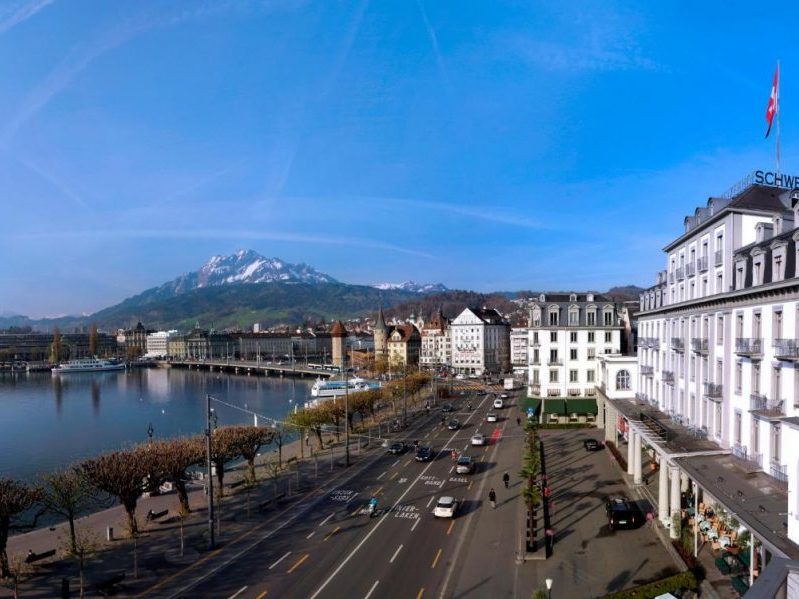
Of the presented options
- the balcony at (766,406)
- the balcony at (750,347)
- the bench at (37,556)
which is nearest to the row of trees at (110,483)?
the bench at (37,556)

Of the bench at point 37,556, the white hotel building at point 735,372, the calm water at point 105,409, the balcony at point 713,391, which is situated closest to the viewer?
the white hotel building at point 735,372

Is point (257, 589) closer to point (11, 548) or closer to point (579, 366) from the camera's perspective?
point (11, 548)

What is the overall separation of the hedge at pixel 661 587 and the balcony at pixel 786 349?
28.0 ft

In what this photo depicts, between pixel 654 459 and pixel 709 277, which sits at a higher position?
pixel 709 277

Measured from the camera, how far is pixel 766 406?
21078 millimetres

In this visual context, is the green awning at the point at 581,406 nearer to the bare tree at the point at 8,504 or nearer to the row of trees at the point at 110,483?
the row of trees at the point at 110,483

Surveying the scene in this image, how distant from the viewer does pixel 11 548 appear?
28062mm

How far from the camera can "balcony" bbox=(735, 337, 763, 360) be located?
21812mm

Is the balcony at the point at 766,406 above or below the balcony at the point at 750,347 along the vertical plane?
below

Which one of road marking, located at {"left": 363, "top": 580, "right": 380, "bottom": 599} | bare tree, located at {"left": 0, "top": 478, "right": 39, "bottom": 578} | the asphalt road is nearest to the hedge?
the asphalt road

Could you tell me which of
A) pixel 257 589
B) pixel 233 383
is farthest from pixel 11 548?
pixel 233 383

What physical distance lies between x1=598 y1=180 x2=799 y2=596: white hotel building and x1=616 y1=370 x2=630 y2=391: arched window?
11.9m

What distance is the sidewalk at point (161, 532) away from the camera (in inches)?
938

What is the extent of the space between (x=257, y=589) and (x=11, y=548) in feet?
50.8
